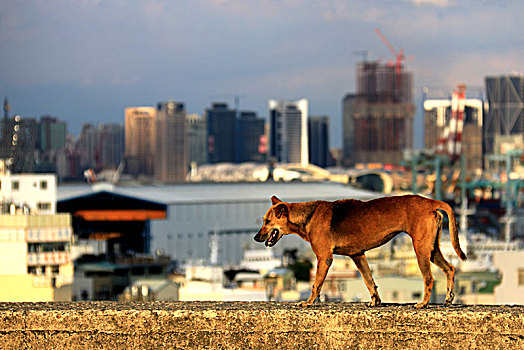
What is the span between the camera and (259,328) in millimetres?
10094

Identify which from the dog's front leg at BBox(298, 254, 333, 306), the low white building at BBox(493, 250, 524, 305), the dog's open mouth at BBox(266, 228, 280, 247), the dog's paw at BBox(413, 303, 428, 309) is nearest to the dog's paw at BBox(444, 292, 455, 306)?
the dog's paw at BBox(413, 303, 428, 309)

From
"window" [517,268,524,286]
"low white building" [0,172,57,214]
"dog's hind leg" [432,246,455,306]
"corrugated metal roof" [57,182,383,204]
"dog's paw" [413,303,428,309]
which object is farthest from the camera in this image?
"corrugated metal roof" [57,182,383,204]

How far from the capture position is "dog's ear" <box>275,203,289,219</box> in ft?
38.0

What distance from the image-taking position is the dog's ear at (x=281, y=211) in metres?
11.6

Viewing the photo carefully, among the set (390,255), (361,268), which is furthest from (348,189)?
(361,268)

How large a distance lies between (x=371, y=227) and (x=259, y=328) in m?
1.60

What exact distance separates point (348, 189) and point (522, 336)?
140936mm

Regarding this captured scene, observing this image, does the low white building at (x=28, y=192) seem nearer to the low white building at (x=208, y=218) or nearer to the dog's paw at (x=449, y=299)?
the low white building at (x=208, y=218)

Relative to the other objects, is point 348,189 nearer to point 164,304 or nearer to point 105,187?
point 105,187

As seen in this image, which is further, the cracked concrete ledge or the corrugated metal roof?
the corrugated metal roof

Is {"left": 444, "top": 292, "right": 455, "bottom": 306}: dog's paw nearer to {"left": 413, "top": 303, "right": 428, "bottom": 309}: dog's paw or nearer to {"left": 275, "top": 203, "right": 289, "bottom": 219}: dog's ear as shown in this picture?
{"left": 413, "top": 303, "right": 428, "bottom": 309}: dog's paw

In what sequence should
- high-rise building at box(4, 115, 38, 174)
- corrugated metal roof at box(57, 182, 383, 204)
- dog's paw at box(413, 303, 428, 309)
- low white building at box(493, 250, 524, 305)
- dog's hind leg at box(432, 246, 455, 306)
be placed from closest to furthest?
dog's paw at box(413, 303, 428, 309) → dog's hind leg at box(432, 246, 455, 306) → low white building at box(493, 250, 524, 305) → high-rise building at box(4, 115, 38, 174) → corrugated metal roof at box(57, 182, 383, 204)

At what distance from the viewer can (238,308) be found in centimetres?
1042

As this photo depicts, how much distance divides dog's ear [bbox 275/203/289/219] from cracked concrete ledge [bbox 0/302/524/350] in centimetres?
146
